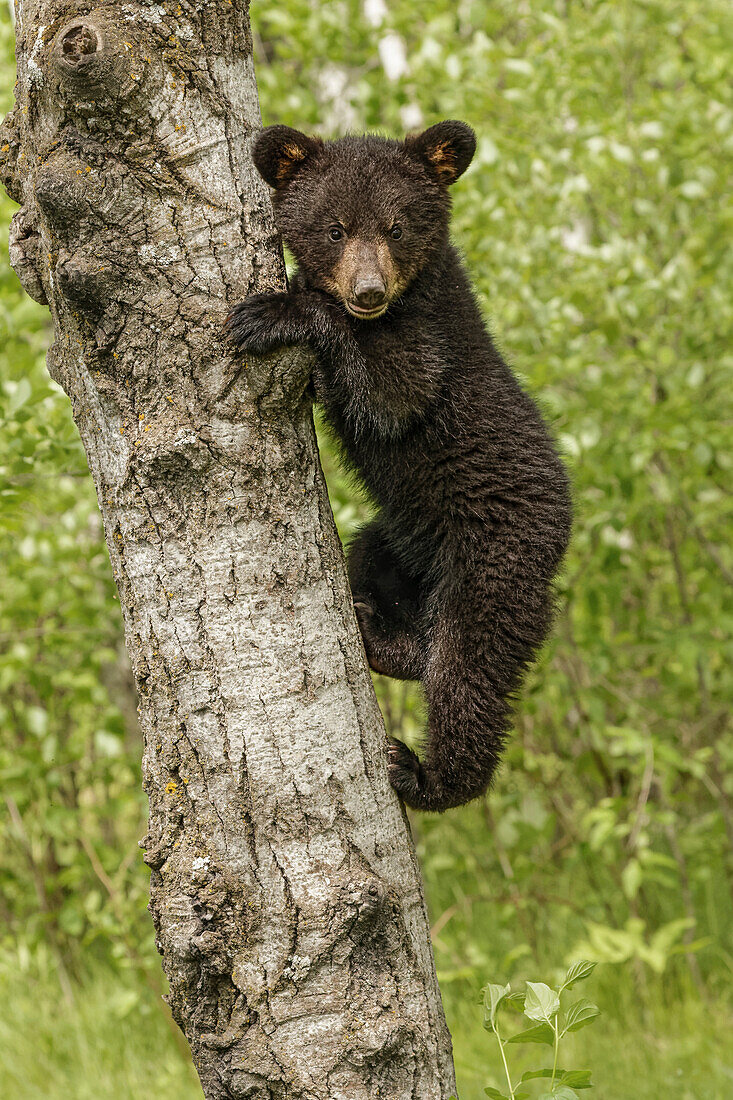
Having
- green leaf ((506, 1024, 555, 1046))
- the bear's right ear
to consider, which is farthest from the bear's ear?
green leaf ((506, 1024, 555, 1046))

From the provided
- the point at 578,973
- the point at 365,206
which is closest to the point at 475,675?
the point at 578,973

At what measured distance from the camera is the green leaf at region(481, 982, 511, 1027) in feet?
6.57

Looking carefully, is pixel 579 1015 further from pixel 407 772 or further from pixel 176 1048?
pixel 176 1048

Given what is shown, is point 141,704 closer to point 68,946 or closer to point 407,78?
point 407,78

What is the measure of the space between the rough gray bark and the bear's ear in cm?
110

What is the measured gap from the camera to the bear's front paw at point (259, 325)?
198 centimetres

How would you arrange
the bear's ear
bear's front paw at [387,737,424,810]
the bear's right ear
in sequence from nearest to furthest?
the bear's right ear < bear's front paw at [387,737,424,810] < the bear's ear

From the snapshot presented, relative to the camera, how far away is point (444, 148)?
3.05 m

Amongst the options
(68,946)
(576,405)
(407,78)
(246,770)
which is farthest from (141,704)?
(68,946)

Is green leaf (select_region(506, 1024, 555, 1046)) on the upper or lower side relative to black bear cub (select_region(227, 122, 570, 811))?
lower

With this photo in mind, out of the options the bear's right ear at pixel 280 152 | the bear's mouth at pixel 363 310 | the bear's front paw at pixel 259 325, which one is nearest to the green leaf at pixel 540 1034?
the bear's front paw at pixel 259 325

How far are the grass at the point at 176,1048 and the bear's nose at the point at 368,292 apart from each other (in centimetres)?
287

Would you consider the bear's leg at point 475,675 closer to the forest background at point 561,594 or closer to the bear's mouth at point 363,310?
the bear's mouth at point 363,310

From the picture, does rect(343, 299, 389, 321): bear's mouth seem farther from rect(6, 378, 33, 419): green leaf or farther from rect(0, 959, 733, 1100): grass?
rect(0, 959, 733, 1100): grass
